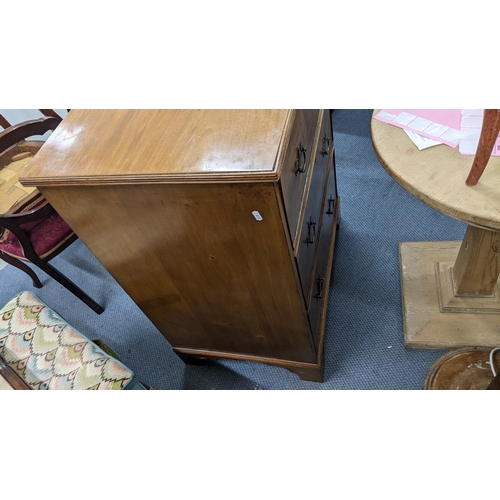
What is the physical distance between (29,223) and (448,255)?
167 centimetres

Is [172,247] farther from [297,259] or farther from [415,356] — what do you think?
[415,356]

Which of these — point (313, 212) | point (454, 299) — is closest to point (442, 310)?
point (454, 299)

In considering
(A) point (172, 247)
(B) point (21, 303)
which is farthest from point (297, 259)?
(B) point (21, 303)

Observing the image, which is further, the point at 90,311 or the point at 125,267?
the point at 90,311

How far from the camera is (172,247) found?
0.83 meters

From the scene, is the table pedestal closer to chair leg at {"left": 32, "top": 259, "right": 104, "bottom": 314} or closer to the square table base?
the square table base

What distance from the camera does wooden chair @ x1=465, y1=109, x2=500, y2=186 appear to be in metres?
0.65

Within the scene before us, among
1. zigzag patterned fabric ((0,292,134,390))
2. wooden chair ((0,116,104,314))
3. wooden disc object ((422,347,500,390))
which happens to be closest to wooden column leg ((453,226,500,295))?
wooden disc object ((422,347,500,390))

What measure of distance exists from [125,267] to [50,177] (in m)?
0.30

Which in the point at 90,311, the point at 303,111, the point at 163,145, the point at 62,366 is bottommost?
the point at 90,311

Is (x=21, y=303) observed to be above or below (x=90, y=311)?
above

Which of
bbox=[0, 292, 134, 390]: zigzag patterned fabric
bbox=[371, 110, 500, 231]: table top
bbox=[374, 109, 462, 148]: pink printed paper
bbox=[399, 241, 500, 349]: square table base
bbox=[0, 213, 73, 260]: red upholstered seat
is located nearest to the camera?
bbox=[371, 110, 500, 231]: table top

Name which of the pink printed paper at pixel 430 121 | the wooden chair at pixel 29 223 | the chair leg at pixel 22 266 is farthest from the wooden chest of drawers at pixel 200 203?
the chair leg at pixel 22 266

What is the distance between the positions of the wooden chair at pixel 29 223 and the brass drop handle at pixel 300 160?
1.02m
